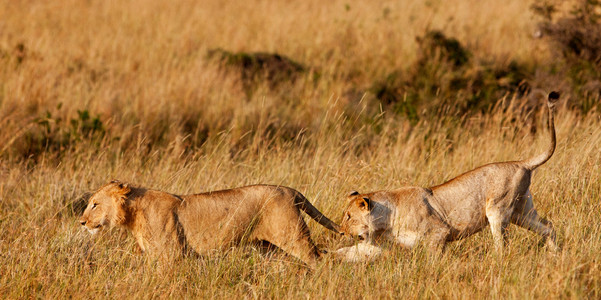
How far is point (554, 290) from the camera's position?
441 cm

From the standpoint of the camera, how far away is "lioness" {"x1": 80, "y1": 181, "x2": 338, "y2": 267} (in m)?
4.98

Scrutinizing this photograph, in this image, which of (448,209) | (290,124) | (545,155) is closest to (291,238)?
(448,209)

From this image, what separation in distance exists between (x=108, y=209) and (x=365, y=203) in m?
1.81

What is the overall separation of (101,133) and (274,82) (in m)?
3.62

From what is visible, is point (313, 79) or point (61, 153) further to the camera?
point (313, 79)

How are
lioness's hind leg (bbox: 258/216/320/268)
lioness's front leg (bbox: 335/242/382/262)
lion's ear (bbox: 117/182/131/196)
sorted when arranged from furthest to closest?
lioness's front leg (bbox: 335/242/382/262)
lion's ear (bbox: 117/182/131/196)
lioness's hind leg (bbox: 258/216/320/268)

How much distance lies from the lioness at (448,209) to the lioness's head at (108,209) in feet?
5.19

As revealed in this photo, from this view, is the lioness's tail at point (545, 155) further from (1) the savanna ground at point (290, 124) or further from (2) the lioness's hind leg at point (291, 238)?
(2) the lioness's hind leg at point (291, 238)

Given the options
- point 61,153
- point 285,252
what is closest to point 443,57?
point 61,153

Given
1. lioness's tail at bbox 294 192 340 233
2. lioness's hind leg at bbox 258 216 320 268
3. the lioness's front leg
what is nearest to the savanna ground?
the lioness's front leg

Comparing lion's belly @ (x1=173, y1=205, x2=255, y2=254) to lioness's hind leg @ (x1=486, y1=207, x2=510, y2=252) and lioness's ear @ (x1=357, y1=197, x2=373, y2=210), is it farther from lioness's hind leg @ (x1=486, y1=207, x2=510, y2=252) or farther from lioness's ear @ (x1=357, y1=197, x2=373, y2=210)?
lioness's hind leg @ (x1=486, y1=207, x2=510, y2=252)

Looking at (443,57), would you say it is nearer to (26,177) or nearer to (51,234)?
(26,177)

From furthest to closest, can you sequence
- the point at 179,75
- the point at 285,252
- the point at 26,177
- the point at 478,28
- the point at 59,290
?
the point at 478,28, the point at 179,75, the point at 26,177, the point at 285,252, the point at 59,290

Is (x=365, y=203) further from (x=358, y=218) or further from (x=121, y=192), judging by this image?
(x=121, y=192)
